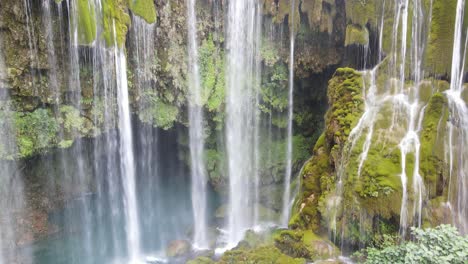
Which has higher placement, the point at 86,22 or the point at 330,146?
the point at 86,22

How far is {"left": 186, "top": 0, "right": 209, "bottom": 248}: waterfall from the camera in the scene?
1262 centimetres

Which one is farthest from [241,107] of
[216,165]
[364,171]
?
[364,171]

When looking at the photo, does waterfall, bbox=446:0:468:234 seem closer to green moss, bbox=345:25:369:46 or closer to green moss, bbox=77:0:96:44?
green moss, bbox=345:25:369:46

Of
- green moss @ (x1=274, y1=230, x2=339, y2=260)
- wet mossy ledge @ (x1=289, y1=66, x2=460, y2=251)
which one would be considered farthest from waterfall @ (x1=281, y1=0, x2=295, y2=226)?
green moss @ (x1=274, y1=230, x2=339, y2=260)

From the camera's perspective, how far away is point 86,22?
9.91 meters

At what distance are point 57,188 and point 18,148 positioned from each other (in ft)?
8.77

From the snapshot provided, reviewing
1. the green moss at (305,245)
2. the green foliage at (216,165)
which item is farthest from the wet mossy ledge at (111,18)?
the green moss at (305,245)

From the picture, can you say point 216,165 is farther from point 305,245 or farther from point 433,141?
point 433,141

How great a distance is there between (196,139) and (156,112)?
2.11 metres

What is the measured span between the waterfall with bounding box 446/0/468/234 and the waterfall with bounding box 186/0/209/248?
7992mm

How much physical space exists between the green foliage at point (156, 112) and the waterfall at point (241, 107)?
219cm

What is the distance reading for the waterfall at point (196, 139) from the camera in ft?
41.4

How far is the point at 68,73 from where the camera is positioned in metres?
10.8

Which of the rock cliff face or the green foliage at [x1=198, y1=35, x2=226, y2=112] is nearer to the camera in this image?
the rock cliff face
